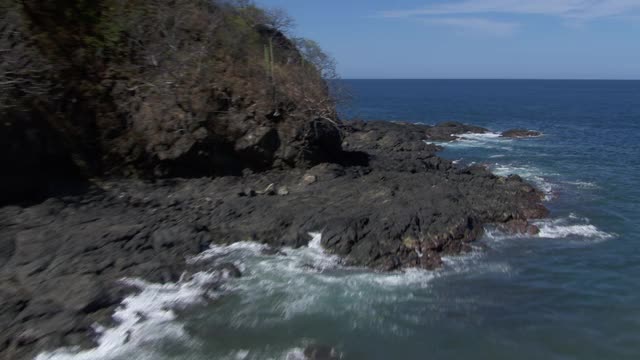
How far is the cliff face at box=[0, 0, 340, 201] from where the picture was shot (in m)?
18.0

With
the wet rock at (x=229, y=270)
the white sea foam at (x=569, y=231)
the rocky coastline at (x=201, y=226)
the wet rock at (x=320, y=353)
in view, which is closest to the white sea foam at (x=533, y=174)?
the rocky coastline at (x=201, y=226)

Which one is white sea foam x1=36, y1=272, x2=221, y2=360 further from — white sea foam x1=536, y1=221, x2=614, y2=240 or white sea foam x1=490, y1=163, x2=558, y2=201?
white sea foam x1=490, y1=163, x2=558, y2=201

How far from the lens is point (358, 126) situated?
41.6 meters

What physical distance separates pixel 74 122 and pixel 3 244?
645 centimetres

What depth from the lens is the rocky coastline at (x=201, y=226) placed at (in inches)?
458

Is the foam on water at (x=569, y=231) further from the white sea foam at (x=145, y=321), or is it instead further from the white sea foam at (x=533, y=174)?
the white sea foam at (x=145, y=321)

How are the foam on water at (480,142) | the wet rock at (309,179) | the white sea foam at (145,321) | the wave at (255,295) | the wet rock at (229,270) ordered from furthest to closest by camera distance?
1. the foam on water at (480,142)
2. the wet rock at (309,179)
3. the wet rock at (229,270)
4. the wave at (255,295)
5. the white sea foam at (145,321)

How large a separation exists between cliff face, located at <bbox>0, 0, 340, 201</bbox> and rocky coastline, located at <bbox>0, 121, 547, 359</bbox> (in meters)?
0.94

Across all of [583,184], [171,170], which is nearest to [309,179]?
[171,170]

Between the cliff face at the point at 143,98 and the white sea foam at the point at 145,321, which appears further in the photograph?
the cliff face at the point at 143,98

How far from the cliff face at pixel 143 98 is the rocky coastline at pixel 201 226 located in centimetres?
94

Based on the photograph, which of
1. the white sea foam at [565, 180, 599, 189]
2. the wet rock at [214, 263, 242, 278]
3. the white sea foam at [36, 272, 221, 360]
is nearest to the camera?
the white sea foam at [36, 272, 221, 360]

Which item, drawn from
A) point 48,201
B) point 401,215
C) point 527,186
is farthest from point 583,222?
point 48,201

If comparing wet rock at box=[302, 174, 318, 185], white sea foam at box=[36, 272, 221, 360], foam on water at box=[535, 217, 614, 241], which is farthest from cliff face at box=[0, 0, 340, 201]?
foam on water at box=[535, 217, 614, 241]
